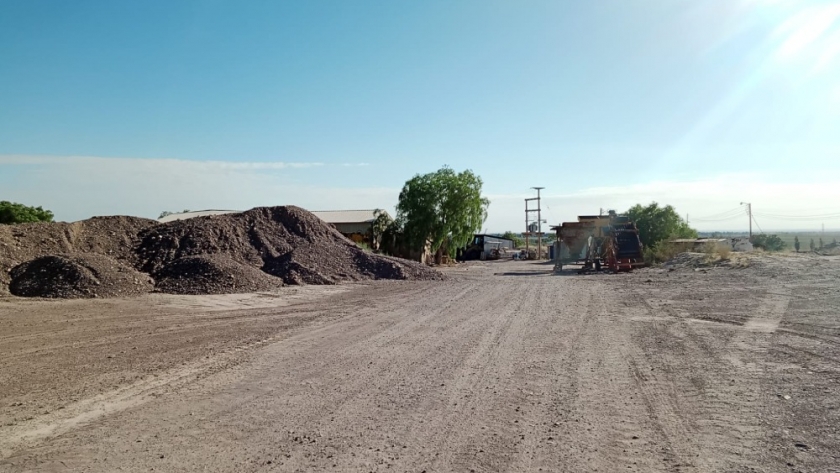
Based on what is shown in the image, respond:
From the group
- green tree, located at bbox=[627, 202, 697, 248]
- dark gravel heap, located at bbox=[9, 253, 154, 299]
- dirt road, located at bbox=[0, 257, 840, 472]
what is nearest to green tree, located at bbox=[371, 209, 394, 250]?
green tree, located at bbox=[627, 202, 697, 248]

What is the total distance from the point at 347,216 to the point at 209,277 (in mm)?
38072

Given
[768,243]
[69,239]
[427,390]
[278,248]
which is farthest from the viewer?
[768,243]

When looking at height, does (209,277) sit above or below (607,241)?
below

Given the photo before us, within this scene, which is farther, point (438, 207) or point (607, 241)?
point (438, 207)

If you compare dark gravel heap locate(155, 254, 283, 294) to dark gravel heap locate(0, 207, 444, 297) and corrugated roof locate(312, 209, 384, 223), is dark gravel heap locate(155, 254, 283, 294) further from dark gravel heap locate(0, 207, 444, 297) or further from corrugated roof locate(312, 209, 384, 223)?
corrugated roof locate(312, 209, 384, 223)

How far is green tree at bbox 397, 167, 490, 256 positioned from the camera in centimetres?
4906

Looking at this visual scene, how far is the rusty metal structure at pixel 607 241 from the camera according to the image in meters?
35.1

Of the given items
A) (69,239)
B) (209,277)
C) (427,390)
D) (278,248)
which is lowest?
(427,390)

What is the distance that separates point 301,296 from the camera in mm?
21641

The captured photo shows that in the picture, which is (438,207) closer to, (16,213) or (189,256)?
(189,256)

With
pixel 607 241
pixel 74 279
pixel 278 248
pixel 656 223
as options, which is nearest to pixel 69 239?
→ pixel 74 279

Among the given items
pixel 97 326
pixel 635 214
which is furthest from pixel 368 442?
pixel 635 214

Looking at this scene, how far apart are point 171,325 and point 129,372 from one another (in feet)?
17.4

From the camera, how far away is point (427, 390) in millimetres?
8102
